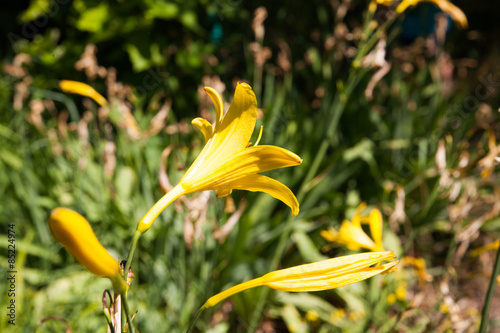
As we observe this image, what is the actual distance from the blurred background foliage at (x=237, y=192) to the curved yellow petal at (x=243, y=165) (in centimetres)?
63

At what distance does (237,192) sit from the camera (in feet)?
5.81

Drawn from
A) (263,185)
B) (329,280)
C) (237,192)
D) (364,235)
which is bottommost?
(237,192)

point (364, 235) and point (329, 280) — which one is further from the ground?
point (329, 280)

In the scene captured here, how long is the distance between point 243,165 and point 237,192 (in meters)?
1.22

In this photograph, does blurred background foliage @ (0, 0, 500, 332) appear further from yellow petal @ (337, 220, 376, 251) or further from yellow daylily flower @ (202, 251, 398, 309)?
yellow daylily flower @ (202, 251, 398, 309)

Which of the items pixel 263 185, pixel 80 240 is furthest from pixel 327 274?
pixel 80 240

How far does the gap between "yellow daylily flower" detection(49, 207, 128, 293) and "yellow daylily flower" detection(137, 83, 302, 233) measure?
Result: 0.13 metres

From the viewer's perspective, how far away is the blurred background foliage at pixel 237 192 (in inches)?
60.2

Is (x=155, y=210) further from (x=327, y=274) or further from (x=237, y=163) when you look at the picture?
(x=327, y=274)

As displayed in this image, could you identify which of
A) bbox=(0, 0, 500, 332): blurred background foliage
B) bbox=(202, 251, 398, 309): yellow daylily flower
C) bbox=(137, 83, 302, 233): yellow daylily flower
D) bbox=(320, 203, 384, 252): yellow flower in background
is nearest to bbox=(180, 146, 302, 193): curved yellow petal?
bbox=(137, 83, 302, 233): yellow daylily flower

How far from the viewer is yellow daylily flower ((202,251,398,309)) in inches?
20.1

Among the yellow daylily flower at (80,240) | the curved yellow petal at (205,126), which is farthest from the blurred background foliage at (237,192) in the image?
the yellow daylily flower at (80,240)

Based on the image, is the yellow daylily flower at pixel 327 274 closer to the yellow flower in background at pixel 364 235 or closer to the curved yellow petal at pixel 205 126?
the curved yellow petal at pixel 205 126

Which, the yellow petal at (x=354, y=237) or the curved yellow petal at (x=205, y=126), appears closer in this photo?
the curved yellow petal at (x=205, y=126)
